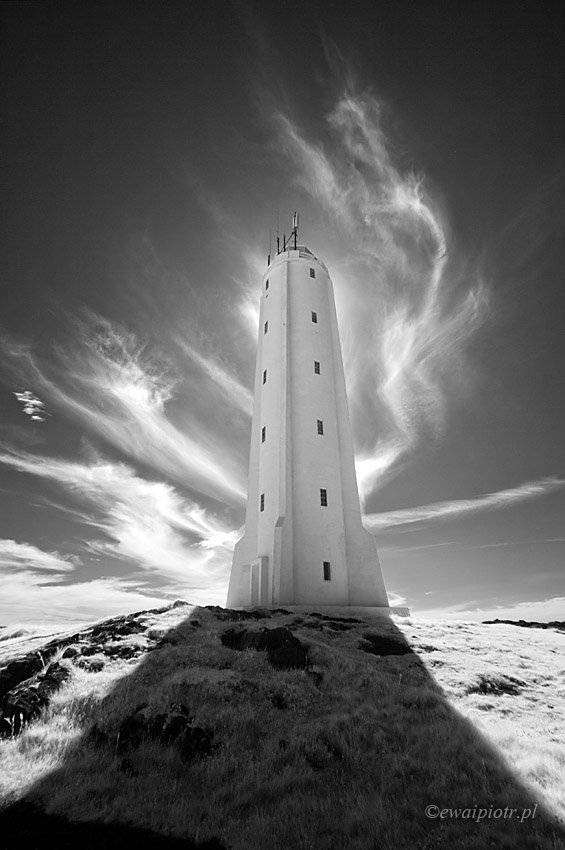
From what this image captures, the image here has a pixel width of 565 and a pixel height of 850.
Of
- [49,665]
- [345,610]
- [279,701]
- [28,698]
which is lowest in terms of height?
[279,701]

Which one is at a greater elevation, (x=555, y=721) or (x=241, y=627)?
(x=241, y=627)

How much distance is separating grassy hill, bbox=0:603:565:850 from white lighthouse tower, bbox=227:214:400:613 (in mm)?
12200

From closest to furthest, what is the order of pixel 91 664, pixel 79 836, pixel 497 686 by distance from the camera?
pixel 79 836
pixel 91 664
pixel 497 686

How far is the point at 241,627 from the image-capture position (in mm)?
20203

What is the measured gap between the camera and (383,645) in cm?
2008

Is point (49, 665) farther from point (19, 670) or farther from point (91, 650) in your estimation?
point (91, 650)

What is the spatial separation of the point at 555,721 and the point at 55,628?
2538cm

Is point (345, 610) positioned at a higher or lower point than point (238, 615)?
higher

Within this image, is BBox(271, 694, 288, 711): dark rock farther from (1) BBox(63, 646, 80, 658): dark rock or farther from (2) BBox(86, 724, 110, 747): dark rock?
(1) BBox(63, 646, 80, 658): dark rock

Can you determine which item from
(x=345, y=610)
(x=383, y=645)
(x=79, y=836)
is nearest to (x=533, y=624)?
(x=345, y=610)

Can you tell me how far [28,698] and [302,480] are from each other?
23.4 meters

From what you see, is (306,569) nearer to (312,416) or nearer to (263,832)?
(312,416)

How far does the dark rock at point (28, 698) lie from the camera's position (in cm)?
1093

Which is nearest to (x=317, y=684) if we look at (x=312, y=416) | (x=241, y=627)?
(x=241, y=627)
